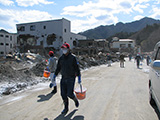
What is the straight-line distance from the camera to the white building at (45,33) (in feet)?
124

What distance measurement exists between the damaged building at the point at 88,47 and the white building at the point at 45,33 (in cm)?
308

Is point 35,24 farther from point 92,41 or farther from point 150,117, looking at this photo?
point 150,117

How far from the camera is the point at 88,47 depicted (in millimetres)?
41125

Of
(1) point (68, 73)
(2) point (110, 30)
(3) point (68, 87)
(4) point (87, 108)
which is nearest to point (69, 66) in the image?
(1) point (68, 73)

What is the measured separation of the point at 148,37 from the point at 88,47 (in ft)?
230

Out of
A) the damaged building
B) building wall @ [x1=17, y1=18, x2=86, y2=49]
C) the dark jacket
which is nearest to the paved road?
the dark jacket

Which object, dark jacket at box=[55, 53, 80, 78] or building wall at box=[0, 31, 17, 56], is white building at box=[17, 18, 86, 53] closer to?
building wall at box=[0, 31, 17, 56]

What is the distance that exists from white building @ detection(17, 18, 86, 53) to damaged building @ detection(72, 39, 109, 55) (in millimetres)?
3085

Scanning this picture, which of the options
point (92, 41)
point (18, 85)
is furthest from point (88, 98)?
point (92, 41)

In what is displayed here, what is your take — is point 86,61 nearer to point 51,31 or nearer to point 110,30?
point 51,31

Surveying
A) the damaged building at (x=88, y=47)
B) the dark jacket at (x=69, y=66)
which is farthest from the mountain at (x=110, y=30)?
the dark jacket at (x=69, y=66)

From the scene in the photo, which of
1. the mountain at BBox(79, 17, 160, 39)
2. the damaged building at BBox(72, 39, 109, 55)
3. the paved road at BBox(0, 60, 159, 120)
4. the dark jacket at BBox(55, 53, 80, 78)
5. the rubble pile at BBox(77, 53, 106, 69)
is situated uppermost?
the mountain at BBox(79, 17, 160, 39)

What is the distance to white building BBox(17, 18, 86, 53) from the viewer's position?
3784 centimetres

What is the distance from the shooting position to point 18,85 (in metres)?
7.42
